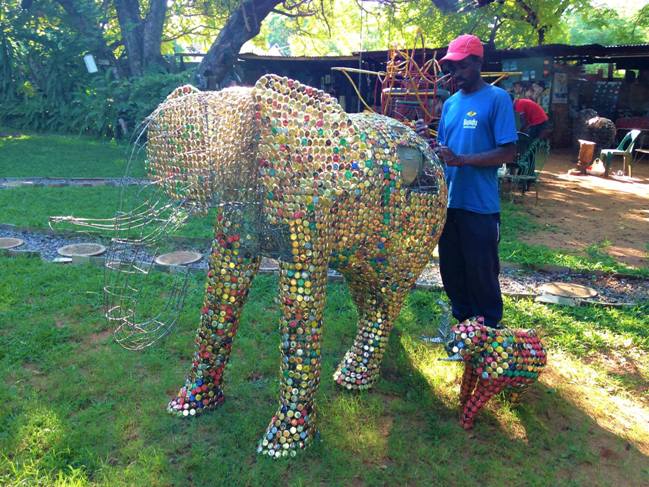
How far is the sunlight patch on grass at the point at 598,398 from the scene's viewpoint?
297cm

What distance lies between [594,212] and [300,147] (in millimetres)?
7303

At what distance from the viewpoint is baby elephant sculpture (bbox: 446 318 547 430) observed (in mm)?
2691

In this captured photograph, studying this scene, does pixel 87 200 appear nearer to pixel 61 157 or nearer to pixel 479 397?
pixel 61 157

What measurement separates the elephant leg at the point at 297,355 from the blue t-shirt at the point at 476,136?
105 centimetres

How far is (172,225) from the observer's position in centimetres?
247

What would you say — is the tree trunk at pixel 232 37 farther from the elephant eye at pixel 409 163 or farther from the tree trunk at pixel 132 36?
the elephant eye at pixel 409 163

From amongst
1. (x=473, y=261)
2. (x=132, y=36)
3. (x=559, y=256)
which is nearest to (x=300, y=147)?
(x=473, y=261)

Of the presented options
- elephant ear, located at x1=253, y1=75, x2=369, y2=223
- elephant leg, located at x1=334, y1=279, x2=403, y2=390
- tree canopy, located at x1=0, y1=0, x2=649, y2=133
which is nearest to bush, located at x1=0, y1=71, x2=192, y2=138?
tree canopy, located at x1=0, y1=0, x2=649, y2=133

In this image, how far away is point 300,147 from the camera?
2.27 metres

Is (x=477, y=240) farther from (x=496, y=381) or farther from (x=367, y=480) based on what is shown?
(x=367, y=480)

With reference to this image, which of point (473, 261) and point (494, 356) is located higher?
point (473, 261)

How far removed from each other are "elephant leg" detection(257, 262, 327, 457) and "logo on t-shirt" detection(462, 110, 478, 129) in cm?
117

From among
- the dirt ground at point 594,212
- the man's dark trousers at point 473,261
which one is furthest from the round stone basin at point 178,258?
the dirt ground at point 594,212

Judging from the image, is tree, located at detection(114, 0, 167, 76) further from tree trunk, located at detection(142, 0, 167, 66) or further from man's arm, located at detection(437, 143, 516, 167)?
man's arm, located at detection(437, 143, 516, 167)
